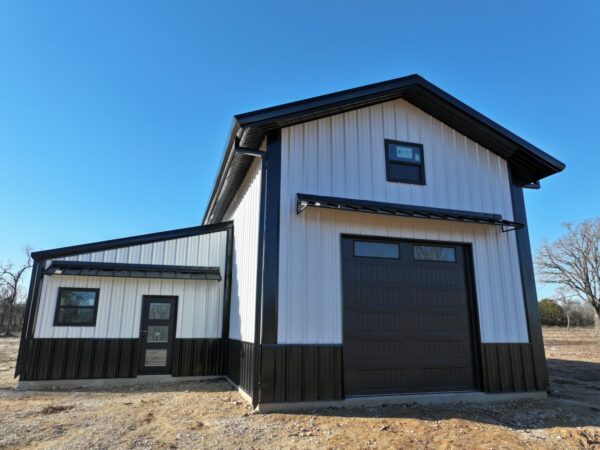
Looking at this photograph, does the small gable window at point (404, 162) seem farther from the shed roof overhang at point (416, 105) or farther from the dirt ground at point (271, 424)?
the dirt ground at point (271, 424)

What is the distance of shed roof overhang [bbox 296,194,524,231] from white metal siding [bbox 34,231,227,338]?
431 cm

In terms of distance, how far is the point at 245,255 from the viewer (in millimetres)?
8203

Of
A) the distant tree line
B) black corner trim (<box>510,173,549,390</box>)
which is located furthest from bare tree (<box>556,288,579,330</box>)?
black corner trim (<box>510,173,549,390</box>)

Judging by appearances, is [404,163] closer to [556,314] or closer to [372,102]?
[372,102]

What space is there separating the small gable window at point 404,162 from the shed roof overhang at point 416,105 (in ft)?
3.23

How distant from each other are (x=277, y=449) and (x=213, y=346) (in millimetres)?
5458

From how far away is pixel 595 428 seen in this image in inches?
212

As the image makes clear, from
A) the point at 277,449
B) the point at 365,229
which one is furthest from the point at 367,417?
the point at 365,229

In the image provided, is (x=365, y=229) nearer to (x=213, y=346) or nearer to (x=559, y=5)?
(x=213, y=346)

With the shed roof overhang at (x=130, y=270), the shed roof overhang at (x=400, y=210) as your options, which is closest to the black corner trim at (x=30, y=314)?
the shed roof overhang at (x=130, y=270)

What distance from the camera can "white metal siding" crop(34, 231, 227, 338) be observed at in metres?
8.92

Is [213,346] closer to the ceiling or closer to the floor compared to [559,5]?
closer to the floor

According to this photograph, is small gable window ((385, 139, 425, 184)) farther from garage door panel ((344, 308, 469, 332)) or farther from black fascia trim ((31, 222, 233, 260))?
black fascia trim ((31, 222, 233, 260))

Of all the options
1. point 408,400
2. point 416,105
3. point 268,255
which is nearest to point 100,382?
A: point 268,255
